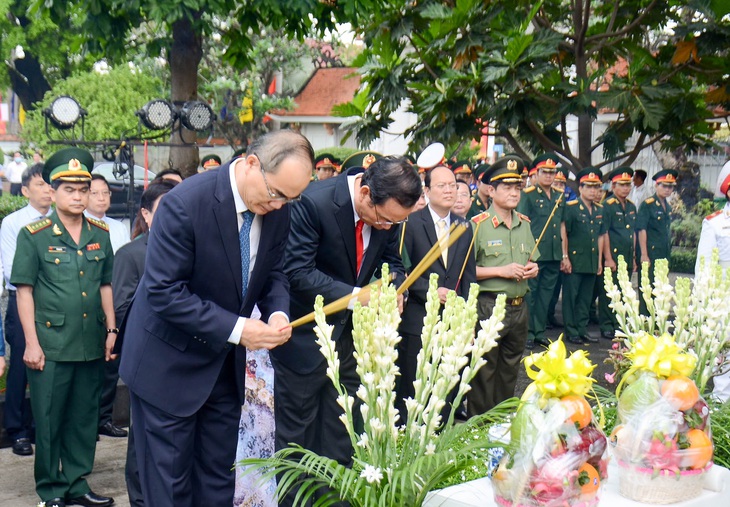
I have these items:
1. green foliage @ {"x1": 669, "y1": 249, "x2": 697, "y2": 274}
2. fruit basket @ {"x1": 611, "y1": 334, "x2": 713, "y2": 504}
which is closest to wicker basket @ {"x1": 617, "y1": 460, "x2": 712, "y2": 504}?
fruit basket @ {"x1": 611, "y1": 334, "x2": 713, "y2": 504}

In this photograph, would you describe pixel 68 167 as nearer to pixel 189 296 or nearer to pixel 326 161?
pixel 189 296

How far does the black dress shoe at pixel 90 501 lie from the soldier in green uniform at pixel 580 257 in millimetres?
6785

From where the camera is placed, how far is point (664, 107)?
898 centimetres

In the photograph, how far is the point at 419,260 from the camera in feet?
18.9

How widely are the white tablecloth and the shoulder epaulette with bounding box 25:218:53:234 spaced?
288 centimetres

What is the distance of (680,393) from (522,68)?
19.7ft

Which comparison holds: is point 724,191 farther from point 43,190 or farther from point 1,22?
point 1,22

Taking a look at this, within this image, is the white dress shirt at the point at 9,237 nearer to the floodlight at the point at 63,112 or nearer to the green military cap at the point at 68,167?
the green military cap at the point at 68,167

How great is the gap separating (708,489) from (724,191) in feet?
11.4

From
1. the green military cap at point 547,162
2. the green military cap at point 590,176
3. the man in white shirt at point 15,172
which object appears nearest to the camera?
the green military cap at point 547,162

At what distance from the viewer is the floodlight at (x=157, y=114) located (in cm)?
890

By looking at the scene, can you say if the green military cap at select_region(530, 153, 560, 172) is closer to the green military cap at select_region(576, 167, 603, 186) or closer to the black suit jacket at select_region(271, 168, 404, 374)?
the green military cap at select_region(576, 167, 603, 186)

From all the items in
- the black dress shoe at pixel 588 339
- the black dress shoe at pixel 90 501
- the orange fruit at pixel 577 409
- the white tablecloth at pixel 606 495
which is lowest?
the black dress shoe at pixel 90 501

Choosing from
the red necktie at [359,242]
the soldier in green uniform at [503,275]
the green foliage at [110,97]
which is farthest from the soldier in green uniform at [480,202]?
the green foliage at [110,97]
